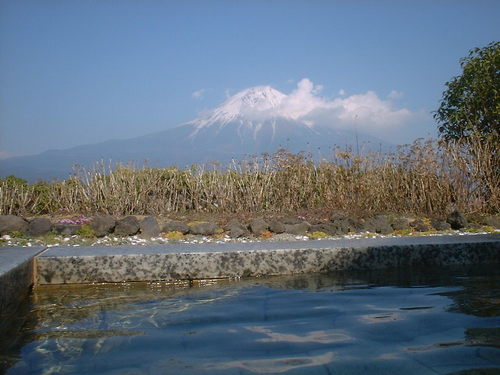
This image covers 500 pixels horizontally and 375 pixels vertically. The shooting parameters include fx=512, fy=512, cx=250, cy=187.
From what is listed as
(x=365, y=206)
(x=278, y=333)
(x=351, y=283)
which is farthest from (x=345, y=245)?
(x=365, y=206)

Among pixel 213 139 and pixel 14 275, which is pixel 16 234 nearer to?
pixel 14 275

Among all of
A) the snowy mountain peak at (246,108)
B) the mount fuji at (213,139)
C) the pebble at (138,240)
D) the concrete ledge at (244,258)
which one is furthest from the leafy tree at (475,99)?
the snowy mountain peak at (246,108)

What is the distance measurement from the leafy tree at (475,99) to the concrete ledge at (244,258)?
681cm

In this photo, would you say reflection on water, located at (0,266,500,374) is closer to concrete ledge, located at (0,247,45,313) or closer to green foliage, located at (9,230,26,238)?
concrete ledge, located at (0,247,45,313)

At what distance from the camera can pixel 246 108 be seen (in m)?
162

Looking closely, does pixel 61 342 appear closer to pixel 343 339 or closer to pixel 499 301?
pixel 343 339

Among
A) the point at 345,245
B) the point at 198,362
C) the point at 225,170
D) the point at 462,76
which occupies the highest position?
the point at 462,76

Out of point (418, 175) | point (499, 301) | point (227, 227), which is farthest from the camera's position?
point (418, 175)

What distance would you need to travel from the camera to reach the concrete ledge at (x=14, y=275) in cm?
250

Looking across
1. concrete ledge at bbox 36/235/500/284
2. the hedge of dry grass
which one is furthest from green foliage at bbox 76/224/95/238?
concrete ledge at bbox 36/235/500/284

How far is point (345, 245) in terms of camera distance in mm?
3383

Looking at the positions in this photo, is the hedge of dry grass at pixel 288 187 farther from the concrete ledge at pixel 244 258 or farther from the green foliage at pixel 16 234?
the concrete ledge at pixel 244 258

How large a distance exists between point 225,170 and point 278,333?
26.0ft

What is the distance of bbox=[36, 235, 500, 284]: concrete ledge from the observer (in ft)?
10.2
